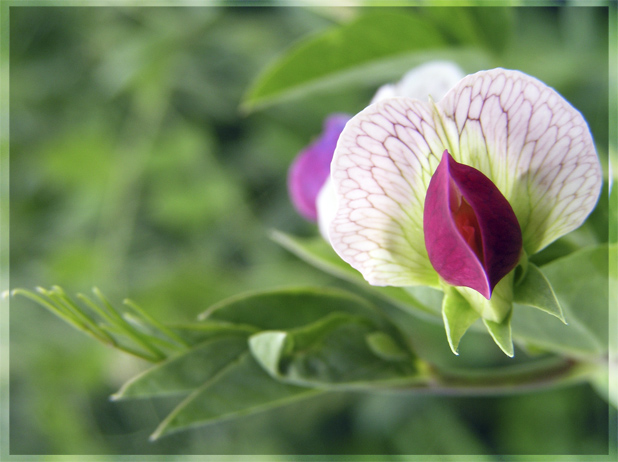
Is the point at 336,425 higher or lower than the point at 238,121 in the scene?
lower

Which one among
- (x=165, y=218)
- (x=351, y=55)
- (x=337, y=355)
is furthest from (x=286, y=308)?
(x=165, y=218)

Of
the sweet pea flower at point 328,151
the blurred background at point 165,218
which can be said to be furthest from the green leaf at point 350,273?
the blurred background at point 165,218

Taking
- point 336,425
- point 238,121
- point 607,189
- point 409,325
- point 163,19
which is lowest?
point 336,425

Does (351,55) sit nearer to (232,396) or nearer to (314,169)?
(314,169)

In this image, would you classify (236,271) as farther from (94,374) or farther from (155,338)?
(155,338)

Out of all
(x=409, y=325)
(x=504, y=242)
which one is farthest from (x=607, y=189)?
(x=409, y=325)

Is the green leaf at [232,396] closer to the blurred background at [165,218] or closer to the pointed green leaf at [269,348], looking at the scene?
the pointed green leaf at [269,348]

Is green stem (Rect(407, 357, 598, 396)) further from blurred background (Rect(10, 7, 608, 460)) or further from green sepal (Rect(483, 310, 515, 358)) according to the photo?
blurred background (Rect(10, 7, 608, 460))

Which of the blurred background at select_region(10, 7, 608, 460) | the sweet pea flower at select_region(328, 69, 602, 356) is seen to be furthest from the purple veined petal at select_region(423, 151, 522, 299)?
the blurred background at select_region(10, 7, 608, 460)
